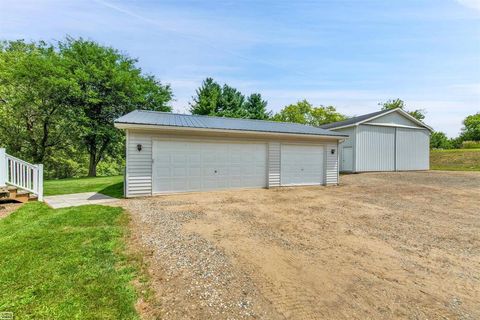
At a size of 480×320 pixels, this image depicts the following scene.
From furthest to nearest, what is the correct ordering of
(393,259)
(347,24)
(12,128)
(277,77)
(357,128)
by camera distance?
(277,77)
(12,128)
(357,128)
(347,24)
(393,259)

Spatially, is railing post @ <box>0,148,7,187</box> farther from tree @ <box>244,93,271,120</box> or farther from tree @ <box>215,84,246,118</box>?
tree @ <box>244,93,271,120</box>

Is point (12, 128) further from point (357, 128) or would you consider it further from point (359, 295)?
point (357, 128)

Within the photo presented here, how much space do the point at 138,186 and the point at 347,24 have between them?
949 centimetres

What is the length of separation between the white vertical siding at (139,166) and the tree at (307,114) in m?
30.6

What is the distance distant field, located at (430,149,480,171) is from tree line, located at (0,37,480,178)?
2537 cm

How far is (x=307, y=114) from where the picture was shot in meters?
37.8

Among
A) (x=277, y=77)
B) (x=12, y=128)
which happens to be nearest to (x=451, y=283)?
(x=277, y=77)

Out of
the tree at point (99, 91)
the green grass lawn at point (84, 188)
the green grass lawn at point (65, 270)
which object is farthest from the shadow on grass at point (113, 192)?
the tree at point (99, 91)

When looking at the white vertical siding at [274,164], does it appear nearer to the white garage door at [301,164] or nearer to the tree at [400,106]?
the white garage door at [301,164]

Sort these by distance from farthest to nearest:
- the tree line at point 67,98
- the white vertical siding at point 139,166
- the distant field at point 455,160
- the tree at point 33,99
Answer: the distant field at point 455,160, the tree line at point 67,98, the tree at point 33,99, the white vertical siding at point 139,166

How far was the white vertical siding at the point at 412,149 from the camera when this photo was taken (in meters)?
16.5

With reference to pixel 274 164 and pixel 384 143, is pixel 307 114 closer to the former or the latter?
pixel 384 143

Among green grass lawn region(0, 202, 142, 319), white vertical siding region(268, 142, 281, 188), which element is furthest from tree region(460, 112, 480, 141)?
green grass lawn region(0, 202, 142, 319)

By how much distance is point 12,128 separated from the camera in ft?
54.6
